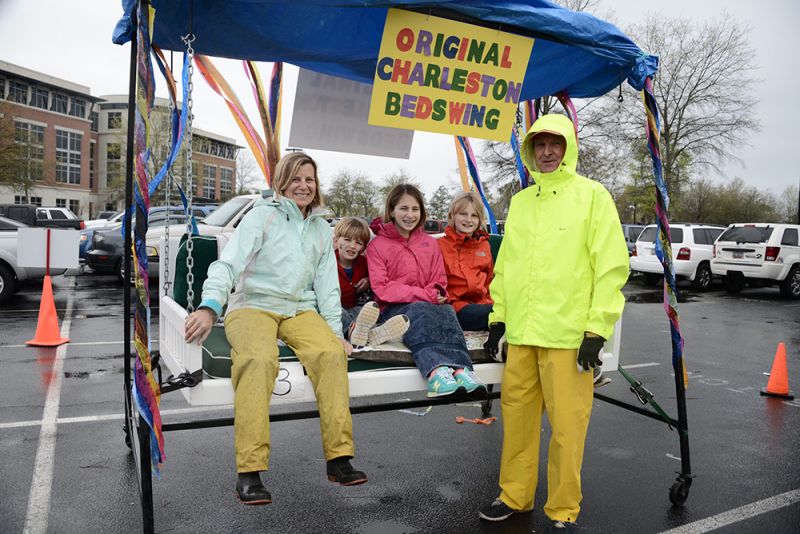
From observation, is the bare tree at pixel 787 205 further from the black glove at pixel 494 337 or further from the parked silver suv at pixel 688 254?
the black glove at pixel 494 337

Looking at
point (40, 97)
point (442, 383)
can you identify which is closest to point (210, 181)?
point (40, 97)

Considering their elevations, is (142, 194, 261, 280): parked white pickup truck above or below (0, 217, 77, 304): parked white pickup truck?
above

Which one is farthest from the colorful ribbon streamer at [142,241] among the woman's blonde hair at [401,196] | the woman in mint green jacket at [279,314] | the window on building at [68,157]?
the window on building at [68,157]

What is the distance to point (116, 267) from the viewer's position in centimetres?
1407

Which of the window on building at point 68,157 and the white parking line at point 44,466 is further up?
the window on building at point 68,157

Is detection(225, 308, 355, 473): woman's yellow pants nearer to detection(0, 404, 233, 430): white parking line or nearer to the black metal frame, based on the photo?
the black metal frame

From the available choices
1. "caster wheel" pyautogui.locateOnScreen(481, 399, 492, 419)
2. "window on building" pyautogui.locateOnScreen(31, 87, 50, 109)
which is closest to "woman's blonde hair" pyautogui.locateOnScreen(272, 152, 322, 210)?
"caster wheel" pyautogui.locateOnScreen(481, 399, 492, 419)

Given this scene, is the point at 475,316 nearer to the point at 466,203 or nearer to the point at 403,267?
the point at 403,267

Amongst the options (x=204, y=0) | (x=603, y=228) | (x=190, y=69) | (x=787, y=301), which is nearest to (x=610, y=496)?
(x=603, y=228)

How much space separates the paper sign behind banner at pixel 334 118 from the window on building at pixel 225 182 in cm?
8248

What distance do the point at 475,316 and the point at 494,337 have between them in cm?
96

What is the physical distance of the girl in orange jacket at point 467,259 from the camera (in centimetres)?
472

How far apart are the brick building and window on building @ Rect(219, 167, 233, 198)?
24.1 ft

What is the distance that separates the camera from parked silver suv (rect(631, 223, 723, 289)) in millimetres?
17453
